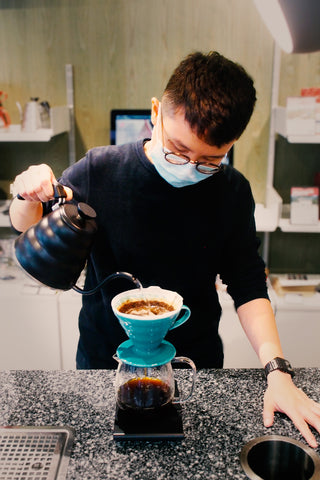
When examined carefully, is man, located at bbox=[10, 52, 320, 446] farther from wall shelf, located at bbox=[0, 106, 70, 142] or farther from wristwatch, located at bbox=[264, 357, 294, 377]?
wall shelf, located at bbox=[0, 106, 70, 142]

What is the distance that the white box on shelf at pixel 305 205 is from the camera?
2.64m

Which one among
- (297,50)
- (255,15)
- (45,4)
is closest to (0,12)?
(45,4)

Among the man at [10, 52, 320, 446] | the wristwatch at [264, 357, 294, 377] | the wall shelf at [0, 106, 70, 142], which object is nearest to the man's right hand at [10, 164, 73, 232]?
the man at [10, 52, 320, 446]

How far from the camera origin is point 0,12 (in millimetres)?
2791

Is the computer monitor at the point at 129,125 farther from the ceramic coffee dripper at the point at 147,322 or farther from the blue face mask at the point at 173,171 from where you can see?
the ceramic coffee dripper at the point at 147,322

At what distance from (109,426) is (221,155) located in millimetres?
689

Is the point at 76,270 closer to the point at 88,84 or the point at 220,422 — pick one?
the point at 220,422

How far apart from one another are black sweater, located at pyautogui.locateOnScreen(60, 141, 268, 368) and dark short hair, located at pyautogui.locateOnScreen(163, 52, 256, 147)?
0.26 metres

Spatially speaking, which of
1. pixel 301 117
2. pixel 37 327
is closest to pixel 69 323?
pixel 37 327

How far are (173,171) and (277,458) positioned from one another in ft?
2.33

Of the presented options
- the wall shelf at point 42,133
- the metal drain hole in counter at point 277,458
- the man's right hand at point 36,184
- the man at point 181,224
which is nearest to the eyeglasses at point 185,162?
the man at point 181,224

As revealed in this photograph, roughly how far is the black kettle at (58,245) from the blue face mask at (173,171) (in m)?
0.32

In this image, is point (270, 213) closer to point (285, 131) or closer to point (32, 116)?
point (285, 131)

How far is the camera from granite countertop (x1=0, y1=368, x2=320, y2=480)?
95 centimetres
